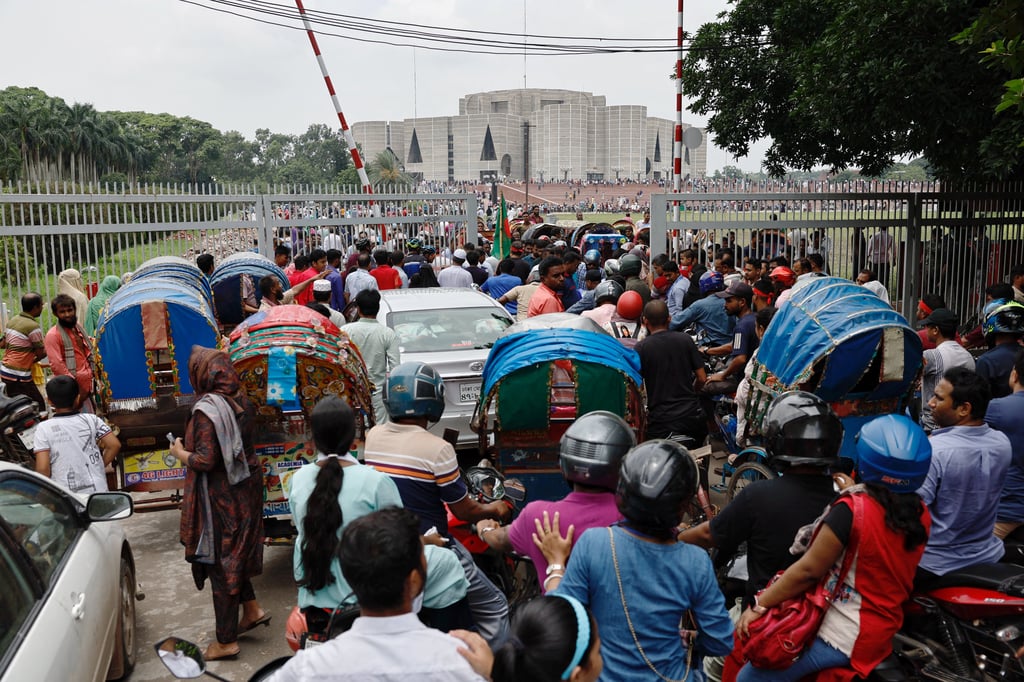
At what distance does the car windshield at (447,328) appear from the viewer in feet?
27.1

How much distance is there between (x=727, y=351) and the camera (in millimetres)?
8281

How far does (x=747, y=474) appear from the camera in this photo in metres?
6.32

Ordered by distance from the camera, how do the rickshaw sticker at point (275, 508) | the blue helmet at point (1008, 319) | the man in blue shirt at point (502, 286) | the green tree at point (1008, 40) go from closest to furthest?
the green tree at point (1008, 40) < the rickshaw sticker at point (275, 508) < the blue helmet at point (1008, 319) < the man in blue shirt at point (502, 286)

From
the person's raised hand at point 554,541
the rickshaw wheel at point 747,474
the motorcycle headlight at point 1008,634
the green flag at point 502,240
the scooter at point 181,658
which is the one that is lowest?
the rickshaw wheel at point 747,474

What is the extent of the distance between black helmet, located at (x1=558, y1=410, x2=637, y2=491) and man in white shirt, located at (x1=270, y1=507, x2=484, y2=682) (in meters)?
0.91

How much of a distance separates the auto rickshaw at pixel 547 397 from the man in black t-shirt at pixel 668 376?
96 centimetres

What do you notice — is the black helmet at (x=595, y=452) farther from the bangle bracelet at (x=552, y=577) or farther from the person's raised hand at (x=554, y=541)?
the bangle bracelet at (x=552, y=577)

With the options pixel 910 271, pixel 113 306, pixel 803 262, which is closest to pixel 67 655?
pixel 113 306

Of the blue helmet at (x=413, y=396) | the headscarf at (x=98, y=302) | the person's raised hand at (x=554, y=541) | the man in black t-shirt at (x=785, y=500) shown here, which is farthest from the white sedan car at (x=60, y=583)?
the headscarf at (x=98, y=302)

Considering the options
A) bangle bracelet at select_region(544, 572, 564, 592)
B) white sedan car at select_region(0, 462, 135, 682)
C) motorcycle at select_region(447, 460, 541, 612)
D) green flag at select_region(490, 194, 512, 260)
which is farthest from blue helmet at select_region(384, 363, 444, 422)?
green flag at select_region(490, 194, 512, 260)

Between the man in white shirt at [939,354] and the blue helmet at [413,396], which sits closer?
the blue helmet at [413,396]

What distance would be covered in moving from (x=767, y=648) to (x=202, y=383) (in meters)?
3.20

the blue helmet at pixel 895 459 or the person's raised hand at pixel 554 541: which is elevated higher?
the blue helmet at pixel 895 459

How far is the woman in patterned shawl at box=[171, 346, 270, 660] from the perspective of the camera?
4797 millimetres
